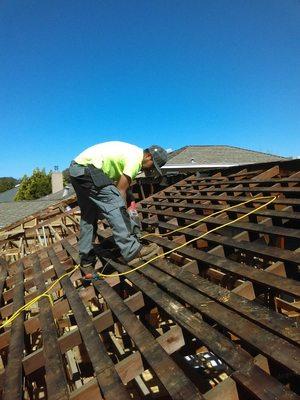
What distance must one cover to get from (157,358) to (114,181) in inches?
101

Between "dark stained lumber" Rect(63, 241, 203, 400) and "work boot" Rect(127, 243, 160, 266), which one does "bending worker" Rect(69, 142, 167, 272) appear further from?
"dark stained lumber" Rect(63, 241, 203, 400)

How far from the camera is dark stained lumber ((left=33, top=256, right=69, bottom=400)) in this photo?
1808 millimetres

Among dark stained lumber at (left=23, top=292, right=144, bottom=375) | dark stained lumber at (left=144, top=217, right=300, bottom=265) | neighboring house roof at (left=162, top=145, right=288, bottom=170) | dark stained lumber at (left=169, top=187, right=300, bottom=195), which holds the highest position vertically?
neighboring house roof at (left=162, top=145, right=288, bottom=170)

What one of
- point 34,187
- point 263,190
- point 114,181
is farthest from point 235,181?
point 34,187

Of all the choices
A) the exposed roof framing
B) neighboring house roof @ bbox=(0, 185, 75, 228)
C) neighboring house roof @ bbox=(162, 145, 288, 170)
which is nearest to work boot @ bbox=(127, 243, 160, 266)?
the exposed roof framing

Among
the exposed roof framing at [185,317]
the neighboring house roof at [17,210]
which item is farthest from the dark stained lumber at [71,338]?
the neighboring house roof at [17,210]

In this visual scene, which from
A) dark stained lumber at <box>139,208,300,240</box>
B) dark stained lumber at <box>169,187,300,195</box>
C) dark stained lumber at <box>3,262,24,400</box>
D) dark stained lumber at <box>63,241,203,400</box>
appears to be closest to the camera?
dark stained lumber at <box>63,241,203,400</box>

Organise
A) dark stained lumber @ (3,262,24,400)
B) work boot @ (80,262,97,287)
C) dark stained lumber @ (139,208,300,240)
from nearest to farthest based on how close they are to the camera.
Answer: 1. dark stained lumber @ (3,262,24,400)
2. dark stained lumber @ (139,208,300,240)
3. work boot @ (80,262,97,287)

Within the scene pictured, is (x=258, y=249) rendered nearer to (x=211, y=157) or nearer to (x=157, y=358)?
(x=157, y=358)

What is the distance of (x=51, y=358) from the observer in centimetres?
219

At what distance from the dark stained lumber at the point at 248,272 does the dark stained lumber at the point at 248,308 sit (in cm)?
18

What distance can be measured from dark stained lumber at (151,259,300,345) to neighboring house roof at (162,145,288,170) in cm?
1227

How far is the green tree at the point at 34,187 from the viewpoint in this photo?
41688mm

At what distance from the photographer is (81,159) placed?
3.84 m
